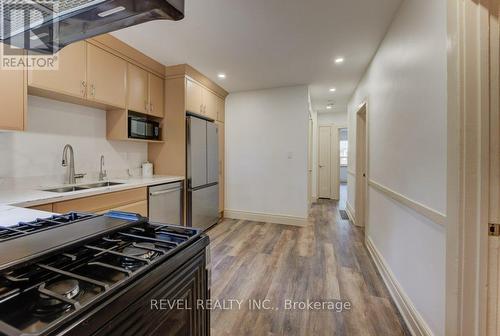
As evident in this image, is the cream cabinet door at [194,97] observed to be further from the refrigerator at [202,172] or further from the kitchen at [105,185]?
the refrigerator at [202,172]

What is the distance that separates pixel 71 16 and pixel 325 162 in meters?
6.15

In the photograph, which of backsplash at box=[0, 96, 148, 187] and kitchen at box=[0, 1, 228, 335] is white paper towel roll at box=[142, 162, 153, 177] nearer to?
kitchen at box=[0, 1, 228, 335]

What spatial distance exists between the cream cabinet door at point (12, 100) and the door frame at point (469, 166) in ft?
9.12

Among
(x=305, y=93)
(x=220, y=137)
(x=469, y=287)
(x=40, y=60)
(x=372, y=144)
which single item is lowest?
(x=469, y=287)

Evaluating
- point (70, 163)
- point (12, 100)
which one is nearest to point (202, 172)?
point (70, 163)

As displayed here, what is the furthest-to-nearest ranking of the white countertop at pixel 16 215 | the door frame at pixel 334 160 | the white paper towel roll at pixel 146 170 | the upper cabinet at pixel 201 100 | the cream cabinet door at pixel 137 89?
the door frame at pixel 334 160, the upper cabinet at pixel 201 100, the white paper towel roll at pixel 146 170, the cream cabinet door at pixel 137 89, the white countertop at pixel 16 215

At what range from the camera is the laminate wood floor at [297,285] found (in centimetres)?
162

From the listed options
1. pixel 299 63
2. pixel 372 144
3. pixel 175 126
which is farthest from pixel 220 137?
pixel 372 144

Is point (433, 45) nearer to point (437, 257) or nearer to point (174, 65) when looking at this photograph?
point (437, 257)

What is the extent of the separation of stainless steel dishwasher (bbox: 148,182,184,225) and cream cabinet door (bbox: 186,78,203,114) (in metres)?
1.12

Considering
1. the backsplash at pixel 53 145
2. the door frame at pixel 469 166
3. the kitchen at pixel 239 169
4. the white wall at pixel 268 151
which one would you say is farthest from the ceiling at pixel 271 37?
the door frame at pixel 469 166

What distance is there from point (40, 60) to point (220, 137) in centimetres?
264

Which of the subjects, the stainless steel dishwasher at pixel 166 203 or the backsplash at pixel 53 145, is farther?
the stainless steel dishwasher at pixel 166 203

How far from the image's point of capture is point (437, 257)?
50.8 inches
